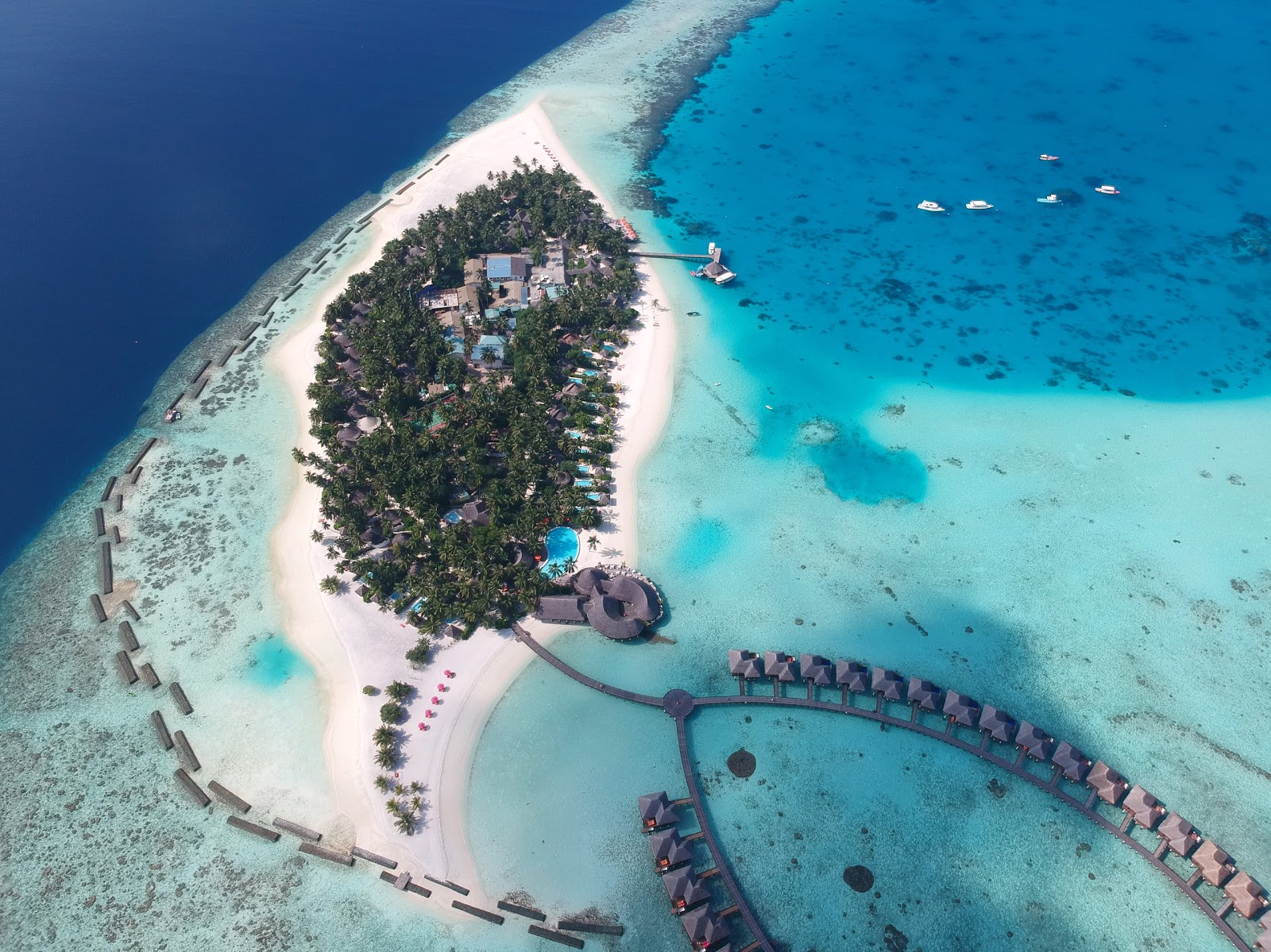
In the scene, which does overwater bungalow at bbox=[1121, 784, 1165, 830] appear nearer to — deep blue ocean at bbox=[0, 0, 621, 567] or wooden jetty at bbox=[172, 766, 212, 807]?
wooden jetty at bbox=[172, 766, 212, 807]

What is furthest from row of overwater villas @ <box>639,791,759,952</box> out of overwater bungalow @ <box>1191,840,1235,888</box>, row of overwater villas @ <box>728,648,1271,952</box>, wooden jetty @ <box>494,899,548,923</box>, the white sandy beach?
overwater bungalow @ <box>1191,840,1235,888</box>

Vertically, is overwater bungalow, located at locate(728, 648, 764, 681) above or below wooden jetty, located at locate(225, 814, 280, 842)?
above

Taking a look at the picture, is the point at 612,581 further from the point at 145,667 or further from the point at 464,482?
the point at 145,667

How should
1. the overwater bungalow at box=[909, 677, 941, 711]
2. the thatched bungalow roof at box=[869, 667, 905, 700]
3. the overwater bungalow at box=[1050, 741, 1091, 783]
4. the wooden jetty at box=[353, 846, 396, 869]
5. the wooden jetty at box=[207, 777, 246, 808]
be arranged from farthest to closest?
the thatched bungalow roof at box=[869, 667, 905, 700], the overwater bungalow at box=[909, 677, 941, 711], the overwater bungalow at box=[1050, 741, 1091, 783], the wooden jetty at box=[207, 777, 246, 808], the wooden jetty at box=[353, 846, 396, 869]

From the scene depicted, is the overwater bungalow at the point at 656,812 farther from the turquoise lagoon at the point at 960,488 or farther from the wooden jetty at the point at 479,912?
the wooden jetty at the point at 479,912

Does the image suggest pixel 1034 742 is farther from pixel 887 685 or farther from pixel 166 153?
pixel 166 153

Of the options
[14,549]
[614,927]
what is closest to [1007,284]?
[614,927]
